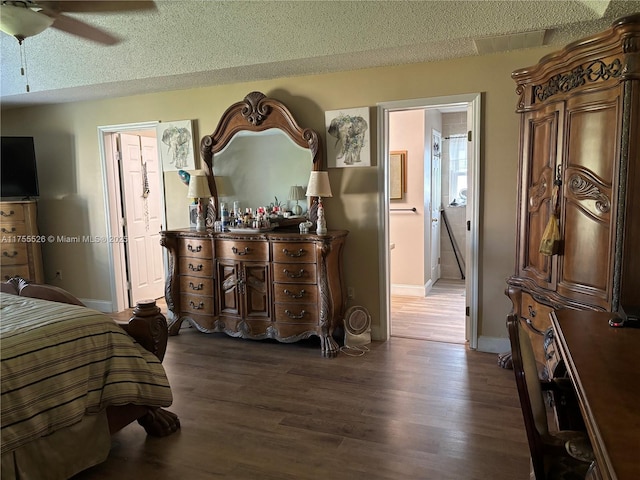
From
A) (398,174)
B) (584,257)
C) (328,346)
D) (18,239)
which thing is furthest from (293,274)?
(18,239)

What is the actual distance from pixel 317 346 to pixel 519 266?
5.85ft

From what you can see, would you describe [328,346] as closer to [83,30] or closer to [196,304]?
[196,304]

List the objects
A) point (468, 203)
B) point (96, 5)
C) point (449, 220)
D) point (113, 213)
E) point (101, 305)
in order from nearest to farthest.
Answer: point (96, 5)
point (468, 203)
point (113, 213)
point (101, 305)
point (449, 220)

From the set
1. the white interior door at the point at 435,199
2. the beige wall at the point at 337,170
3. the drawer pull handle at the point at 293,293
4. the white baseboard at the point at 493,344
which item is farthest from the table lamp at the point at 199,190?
the white interior door at the point at 435,199

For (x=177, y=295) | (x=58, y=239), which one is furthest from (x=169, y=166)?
(x=58, y=239)

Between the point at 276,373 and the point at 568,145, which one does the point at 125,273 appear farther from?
the point at 568,145

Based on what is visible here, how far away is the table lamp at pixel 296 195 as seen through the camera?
409 cm

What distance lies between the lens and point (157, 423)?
98.6 inches

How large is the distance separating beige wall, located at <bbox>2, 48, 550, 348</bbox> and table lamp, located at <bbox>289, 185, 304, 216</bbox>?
26cm

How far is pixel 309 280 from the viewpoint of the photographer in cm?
370

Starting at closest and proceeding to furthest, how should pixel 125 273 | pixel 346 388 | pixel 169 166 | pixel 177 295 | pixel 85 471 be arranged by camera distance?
pixel 85 471, pixel 346 388, pixel 177 295, pixel 169 166, pixel 125 273

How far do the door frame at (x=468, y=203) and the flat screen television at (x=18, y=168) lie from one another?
3.91 meters

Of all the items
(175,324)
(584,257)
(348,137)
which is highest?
(348,137)

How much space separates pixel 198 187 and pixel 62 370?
96.7 inches
